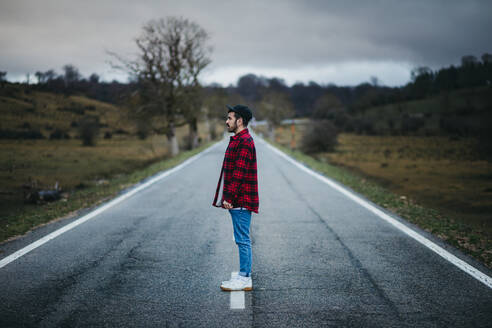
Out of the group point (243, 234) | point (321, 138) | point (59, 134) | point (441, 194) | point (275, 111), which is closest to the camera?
point (243, 234)

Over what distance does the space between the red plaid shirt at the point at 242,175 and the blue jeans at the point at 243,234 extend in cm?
11

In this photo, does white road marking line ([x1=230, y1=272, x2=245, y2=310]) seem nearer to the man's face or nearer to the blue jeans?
the blue jeans

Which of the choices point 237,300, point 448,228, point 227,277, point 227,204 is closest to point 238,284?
point 237,300

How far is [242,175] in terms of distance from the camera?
11.5 feet

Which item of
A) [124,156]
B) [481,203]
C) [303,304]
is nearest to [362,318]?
[303,304]

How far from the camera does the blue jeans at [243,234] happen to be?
359cm

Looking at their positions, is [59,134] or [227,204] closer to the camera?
[227,204]

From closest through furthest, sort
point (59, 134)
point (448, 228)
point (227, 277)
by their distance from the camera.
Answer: point (227, 277) → point (448, 228) → point (59, 134)

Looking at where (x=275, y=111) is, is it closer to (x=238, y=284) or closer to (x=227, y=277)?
(x=227, y=277)

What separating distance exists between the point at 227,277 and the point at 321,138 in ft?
91.0

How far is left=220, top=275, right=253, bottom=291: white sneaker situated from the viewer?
3.56 metres

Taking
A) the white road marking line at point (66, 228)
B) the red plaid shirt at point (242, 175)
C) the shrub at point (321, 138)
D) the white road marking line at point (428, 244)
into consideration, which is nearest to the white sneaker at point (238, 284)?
the red plaid shirt at point (242, 175)

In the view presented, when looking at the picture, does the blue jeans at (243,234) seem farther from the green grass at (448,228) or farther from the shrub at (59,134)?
the shrub at (59,134)

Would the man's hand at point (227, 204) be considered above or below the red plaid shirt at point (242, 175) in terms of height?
below
